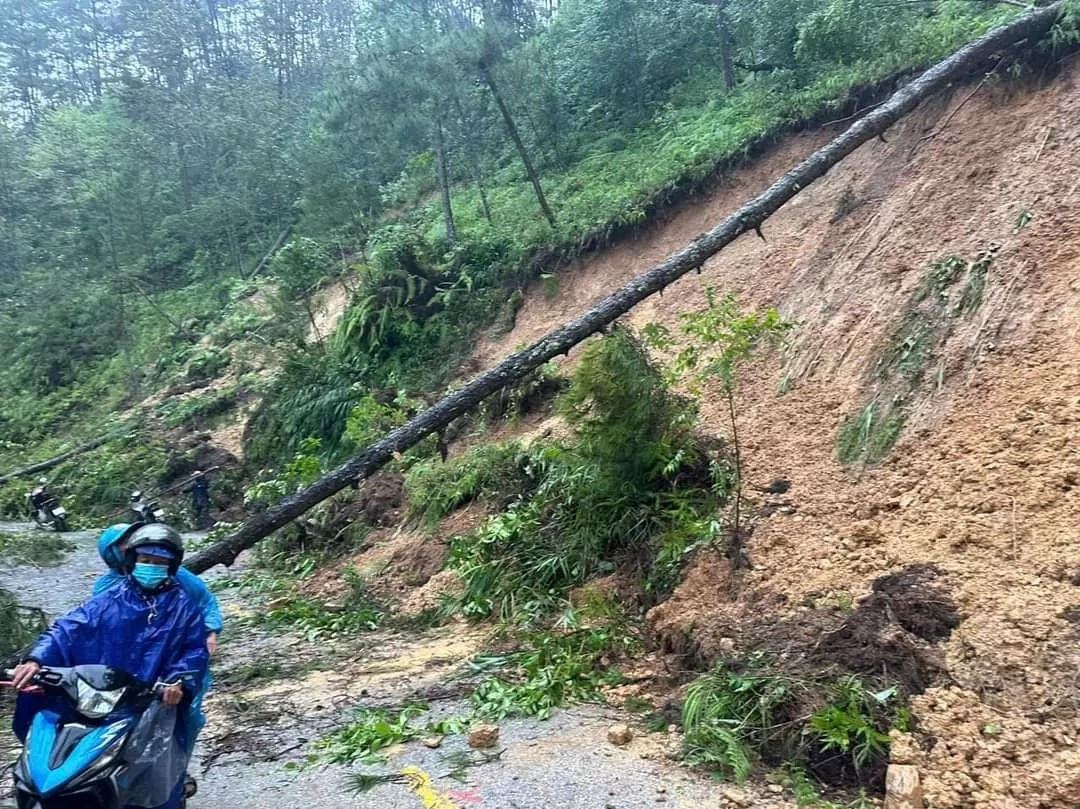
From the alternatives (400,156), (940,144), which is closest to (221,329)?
(400,156)

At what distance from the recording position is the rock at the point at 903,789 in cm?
432

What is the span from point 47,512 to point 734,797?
793 inches

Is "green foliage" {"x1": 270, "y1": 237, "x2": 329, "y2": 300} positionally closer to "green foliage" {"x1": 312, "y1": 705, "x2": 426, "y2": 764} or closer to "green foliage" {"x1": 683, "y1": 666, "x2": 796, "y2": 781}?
"green foliage" {"x1": 312, "y1": 705, "x2": 426, "y2": 764}

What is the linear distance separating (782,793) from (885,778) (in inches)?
22.4

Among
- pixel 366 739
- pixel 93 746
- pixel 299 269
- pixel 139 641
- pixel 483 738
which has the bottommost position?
pixel 483 738

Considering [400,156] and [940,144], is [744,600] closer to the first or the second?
[940,144]

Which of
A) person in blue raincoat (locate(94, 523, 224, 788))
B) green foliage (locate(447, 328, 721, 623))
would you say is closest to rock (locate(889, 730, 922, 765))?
green foliage (locate(447, 328, 721, 623))

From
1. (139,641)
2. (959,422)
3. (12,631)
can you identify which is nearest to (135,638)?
(139,641)

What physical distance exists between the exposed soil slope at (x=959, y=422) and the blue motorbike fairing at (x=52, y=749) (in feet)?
13.5

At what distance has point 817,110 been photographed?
14.5 m

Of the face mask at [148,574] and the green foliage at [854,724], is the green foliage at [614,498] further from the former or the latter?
the face mask at [148,574]

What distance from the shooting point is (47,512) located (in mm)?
20062

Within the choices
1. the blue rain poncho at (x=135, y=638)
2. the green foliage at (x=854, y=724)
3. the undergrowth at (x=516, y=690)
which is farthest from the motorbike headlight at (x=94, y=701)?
the green foliage at (x=854, y=724)

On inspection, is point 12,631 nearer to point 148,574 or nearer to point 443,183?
point 148,574
